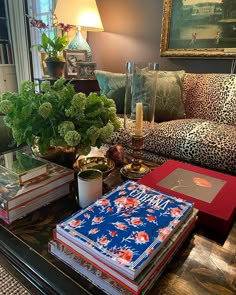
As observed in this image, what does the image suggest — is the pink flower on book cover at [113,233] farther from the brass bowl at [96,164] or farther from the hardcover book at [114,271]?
the brass bowl at [96,164]

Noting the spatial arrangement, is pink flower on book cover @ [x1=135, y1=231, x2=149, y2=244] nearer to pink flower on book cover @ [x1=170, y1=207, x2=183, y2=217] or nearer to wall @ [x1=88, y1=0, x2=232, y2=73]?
pink flower on book cover @ [x1=170, y1=207, x2=183, y2=217]

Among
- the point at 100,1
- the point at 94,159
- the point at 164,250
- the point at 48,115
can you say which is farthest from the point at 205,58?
the point at 164,250

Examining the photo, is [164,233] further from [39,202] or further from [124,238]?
[39,202]

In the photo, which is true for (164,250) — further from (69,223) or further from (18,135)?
(18,135)

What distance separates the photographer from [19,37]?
3.24m

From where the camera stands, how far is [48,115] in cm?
80

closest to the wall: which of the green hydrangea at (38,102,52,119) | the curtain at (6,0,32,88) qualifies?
the curtain at (6,0,32,88)

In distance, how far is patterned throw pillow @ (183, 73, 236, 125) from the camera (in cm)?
178

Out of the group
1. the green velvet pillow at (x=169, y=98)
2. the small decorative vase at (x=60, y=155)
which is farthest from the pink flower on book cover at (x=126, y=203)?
the green velvet pillow at (x=169, y=98)

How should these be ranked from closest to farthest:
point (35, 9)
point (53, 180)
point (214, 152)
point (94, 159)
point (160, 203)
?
point (160, 203) < point (53, 180) < point (94, 159) < point (214, 152) < point (35, 9)

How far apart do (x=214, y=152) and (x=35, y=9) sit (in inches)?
117

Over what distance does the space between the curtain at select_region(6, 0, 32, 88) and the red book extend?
3044mm

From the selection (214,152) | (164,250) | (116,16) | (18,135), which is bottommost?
(214,152)

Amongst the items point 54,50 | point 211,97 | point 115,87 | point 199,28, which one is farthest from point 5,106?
point 199,28
